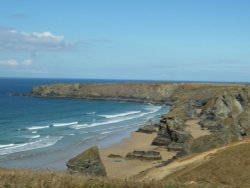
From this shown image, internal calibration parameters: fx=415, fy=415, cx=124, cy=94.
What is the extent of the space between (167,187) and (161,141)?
44.4m

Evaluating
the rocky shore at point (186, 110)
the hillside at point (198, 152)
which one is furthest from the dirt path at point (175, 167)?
the rocky shore at point (186, 110)

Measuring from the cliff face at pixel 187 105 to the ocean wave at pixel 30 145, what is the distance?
14.5 metres

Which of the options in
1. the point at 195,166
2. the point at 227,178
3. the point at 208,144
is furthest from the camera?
the point at 208,144

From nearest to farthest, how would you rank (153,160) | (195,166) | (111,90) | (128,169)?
1. (195,166)
2. (128,169)
3. (153,160)
4. (111,90)

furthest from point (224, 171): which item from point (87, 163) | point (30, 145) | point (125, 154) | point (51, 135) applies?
point (51, 135)

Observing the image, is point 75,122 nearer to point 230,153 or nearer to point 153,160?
point 153,160

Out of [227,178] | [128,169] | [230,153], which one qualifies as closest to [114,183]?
[227,178]

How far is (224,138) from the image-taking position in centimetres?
3625

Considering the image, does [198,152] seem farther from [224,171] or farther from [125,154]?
[125,154]

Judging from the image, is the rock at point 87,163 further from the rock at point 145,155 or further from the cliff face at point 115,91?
Result: the cliff face at point 115,91

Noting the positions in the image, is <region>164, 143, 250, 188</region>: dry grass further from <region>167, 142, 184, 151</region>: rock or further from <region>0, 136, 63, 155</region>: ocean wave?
<region>0, 136, 63, 155</region>: ocean wave

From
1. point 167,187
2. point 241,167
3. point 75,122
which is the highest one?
point 167,187

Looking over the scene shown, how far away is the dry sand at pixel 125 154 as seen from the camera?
3957 centimetres

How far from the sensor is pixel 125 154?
4922 cm
